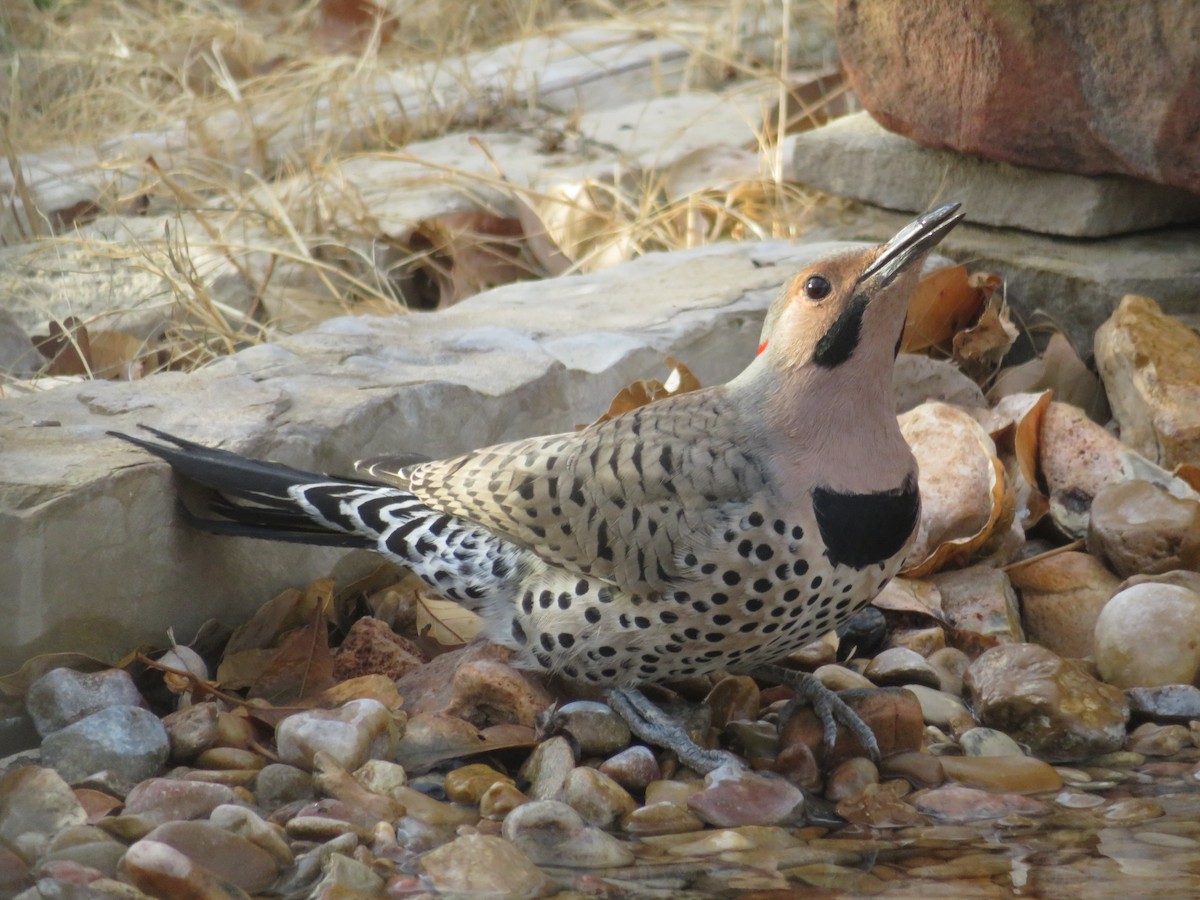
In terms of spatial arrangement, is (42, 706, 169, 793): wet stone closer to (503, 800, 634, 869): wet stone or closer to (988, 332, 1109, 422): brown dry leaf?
(503, 800, 634, 869): wet stone

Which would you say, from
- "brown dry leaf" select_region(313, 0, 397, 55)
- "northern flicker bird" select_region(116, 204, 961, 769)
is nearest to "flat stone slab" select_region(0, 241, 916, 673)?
"northern flicker bird" select_region(116, 204, 961, 769)

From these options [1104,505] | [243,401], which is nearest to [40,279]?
[243,401]

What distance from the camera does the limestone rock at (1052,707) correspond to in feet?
10.3

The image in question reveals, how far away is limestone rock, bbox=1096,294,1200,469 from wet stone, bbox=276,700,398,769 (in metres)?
2.22

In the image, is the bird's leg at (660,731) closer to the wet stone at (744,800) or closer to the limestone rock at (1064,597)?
the wet stone at (744,800)

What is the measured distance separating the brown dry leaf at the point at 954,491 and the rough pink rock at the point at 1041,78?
103cm

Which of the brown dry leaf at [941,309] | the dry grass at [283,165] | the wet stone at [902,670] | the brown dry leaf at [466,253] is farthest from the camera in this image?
the brown dry leaf at [466,253]

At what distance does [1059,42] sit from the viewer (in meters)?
4.36

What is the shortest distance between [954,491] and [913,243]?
110cm

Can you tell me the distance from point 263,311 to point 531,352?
173 centimetres

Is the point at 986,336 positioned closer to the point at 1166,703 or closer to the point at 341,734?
the point at 1166,703

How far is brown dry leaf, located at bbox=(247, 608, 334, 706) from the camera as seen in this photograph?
326 cm

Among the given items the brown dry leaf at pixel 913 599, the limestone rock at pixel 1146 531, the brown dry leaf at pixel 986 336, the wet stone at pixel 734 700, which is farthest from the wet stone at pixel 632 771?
the brown dry leaf at pixel 986 336

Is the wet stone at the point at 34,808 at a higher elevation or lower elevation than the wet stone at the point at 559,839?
higher
